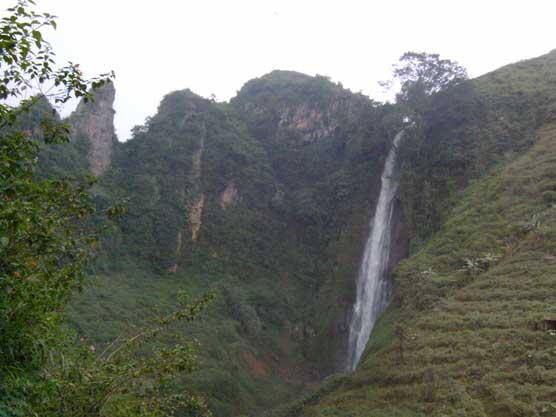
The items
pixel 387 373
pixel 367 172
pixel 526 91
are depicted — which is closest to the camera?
pixel 387 373

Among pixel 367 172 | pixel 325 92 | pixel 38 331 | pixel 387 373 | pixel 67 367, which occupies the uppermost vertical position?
pixel 325 92

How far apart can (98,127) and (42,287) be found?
29493 millimetres

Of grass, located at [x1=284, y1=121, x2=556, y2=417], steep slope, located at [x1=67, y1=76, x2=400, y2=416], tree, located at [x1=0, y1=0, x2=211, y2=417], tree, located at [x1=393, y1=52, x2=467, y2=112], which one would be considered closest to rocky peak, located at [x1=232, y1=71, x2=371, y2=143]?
steep slope, located at [x1=67, y1=76, x2=400, y2=416]

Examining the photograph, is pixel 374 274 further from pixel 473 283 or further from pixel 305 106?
pixel 305 106

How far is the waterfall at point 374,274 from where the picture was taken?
22.8 m

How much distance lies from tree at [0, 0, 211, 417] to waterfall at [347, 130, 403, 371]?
57.3 ft

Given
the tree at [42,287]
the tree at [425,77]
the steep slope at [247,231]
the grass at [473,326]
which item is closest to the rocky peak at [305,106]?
the steep slope at [247,231]

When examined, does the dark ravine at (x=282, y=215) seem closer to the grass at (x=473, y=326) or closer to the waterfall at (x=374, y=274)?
the grass at (x=473, y=326)

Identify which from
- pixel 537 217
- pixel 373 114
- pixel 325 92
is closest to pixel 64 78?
pixel 537 217

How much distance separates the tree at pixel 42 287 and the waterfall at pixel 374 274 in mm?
17454

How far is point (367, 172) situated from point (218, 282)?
422 inches

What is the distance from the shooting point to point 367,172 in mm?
30844

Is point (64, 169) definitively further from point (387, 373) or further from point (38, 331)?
point (38, 331)

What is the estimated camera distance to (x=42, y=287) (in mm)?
4301
